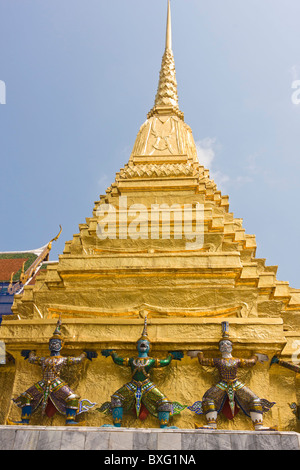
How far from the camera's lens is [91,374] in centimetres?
904

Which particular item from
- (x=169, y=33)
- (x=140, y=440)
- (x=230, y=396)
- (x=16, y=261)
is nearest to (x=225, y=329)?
(x=230, y=396)

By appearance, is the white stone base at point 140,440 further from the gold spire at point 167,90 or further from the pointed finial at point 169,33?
the pointed finial at point 169,33

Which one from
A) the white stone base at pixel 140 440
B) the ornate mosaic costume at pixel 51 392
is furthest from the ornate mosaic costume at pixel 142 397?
the white stone base at pixel 140 440

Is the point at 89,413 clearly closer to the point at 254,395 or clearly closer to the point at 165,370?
the point at 165,370

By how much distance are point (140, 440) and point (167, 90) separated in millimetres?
20277

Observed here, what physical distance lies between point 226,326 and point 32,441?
4.48 meters

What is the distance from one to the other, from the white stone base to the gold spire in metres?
17.9

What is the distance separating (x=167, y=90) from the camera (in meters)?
23.0

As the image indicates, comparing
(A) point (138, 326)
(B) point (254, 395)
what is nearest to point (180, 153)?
(A) point (138, 326)

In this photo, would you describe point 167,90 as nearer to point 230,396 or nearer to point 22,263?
point 22,263

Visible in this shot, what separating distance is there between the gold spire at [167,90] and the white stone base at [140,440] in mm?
17913

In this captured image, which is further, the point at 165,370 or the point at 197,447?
the point at 165,370

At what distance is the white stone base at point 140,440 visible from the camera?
5.52 meters

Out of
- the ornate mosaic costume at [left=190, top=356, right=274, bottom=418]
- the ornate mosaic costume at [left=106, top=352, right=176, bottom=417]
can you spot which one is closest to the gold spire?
the ornate mosaic costume at [left=106, top=352, right=176, bottom=417]
